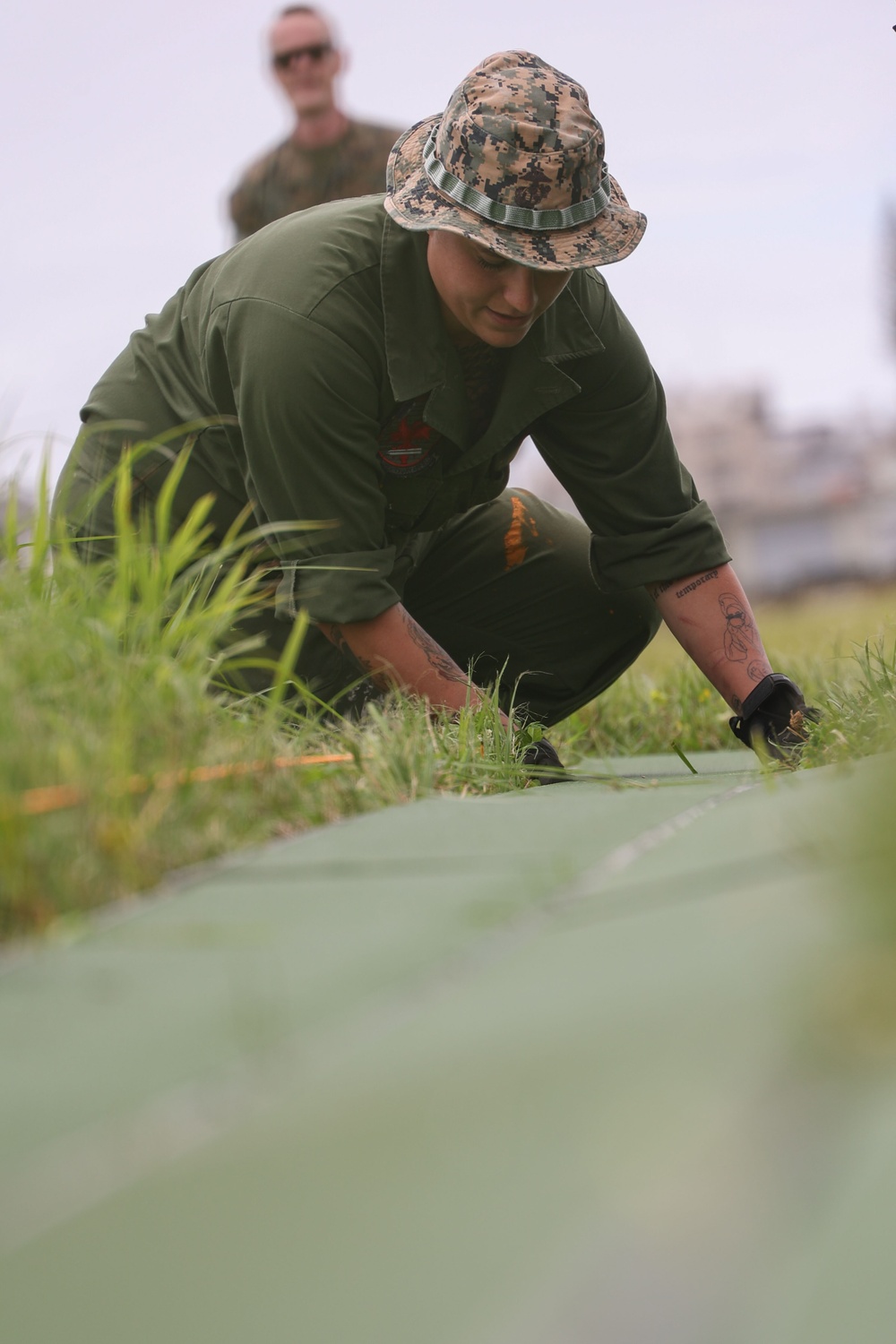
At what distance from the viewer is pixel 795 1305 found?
0.58m

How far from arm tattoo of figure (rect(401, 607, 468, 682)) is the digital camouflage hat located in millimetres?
758

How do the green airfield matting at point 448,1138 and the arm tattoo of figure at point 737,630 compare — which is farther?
the arm tattoo of figure at point 737,630

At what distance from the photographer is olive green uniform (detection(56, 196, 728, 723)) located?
8.25 ft

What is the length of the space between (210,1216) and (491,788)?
56.7 inches

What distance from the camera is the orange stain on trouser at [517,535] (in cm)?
361

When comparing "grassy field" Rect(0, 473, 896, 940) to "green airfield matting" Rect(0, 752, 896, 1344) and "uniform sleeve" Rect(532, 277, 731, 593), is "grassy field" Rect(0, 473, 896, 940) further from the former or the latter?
"uniform sleeve" Rect(532, 277, 731, 593)

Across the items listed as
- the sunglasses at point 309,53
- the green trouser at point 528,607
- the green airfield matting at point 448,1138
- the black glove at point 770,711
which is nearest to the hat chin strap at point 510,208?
the black glove at point 770,711

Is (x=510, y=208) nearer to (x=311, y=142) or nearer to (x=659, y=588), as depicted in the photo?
(x=659, y=588)

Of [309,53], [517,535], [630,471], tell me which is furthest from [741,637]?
[309,53]

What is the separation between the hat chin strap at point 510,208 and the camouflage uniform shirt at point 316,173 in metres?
2.22

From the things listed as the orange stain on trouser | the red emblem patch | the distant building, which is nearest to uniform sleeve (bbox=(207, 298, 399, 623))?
the red emblem patch

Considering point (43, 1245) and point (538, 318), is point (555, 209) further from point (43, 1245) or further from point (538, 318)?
point (43, 1245)

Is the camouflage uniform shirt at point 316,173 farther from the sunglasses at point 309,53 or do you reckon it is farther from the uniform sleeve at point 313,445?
the uniform sleeve at point 313,445

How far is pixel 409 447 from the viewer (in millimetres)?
2863
